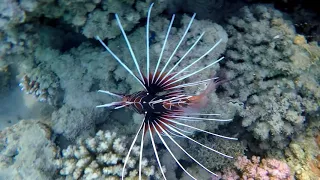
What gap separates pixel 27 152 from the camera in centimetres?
318

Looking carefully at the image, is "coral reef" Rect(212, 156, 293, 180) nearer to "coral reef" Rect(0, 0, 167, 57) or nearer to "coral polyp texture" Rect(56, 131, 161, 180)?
"coral polyp texture" Rect(56, 131, 161, 180)

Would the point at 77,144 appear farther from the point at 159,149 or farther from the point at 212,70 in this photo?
the point at 212,70

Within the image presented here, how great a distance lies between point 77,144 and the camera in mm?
3260

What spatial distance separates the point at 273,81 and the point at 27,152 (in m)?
3.09

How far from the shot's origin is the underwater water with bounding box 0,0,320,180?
2.90 metres

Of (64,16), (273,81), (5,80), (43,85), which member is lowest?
(5,80)

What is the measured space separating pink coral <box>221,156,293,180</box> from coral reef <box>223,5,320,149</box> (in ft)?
0.94

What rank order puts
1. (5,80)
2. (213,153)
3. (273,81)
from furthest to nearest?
(5,80), (213,153), (273,81)

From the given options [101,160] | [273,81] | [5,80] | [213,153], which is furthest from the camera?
[5,80]

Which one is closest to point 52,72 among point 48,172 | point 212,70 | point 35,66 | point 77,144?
point 35,66

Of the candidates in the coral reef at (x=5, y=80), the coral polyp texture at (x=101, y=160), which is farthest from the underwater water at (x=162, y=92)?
the coral reef at (x=5, y=80)

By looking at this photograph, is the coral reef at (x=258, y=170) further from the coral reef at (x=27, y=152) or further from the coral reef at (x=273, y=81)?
the coral reef at (x=27, y=152)

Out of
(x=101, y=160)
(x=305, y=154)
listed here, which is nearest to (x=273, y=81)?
(x=305, y=154)

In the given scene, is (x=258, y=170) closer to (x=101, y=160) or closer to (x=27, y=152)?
(x=101, y=160)
